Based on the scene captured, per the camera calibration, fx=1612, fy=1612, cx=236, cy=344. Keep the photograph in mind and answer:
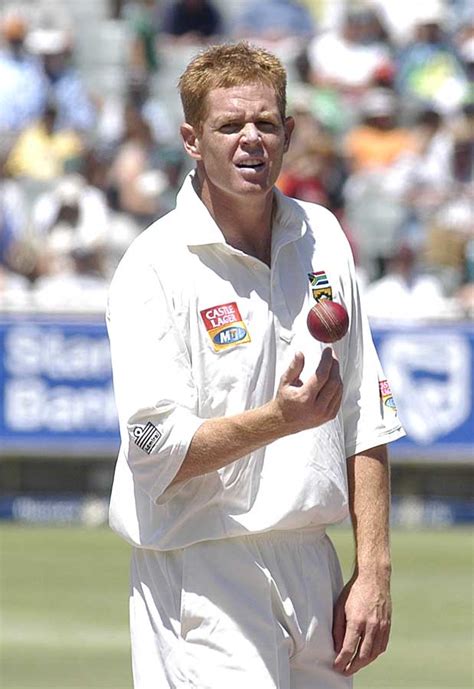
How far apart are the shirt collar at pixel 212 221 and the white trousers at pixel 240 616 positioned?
0.64m

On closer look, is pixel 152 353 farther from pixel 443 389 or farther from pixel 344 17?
pixel 344 17

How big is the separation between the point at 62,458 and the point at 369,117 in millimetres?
4833

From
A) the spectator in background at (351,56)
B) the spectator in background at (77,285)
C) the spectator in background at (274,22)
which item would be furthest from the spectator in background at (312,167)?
the spectator in background at (274,22)

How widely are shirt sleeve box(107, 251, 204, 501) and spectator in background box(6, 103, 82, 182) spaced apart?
11370 mm

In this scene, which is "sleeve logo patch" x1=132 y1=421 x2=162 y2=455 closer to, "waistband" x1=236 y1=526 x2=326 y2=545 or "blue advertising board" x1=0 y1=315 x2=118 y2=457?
"waistband" x1=236 y1=526 x2=326 y2=545

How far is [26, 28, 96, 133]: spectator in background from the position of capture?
1542 centimetres

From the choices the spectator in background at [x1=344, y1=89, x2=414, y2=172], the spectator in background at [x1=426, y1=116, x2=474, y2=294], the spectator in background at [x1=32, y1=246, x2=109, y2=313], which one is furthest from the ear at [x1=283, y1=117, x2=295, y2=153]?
the spectator in background at [x1=344, y1=89, x2=414, y2=172]

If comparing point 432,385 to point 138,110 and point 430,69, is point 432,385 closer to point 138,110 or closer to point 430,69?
point 430,69

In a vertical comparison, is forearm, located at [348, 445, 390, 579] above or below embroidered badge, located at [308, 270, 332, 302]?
below

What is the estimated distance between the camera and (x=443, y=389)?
12.1 meters

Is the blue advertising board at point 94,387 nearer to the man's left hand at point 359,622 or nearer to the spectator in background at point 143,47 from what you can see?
the spectator in background at point 143,47

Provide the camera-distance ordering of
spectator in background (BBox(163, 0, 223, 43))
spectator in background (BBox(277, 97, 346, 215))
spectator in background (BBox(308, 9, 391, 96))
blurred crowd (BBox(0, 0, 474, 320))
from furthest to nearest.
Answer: spectator in background (BBox(163, 0, 223, 43))
spectator in background (BBox(308, 9, 391, 96))
spectator in background (BBox(277, 97, 346, 215))
blurred crowd (BBox(0, 0, 474, 320))

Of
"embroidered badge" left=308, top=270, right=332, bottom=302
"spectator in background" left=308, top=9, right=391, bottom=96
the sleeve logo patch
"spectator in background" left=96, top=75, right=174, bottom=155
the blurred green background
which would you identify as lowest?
the blurred green background

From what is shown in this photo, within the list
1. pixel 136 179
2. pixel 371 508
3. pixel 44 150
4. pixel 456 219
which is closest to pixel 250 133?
pixel 371 508
